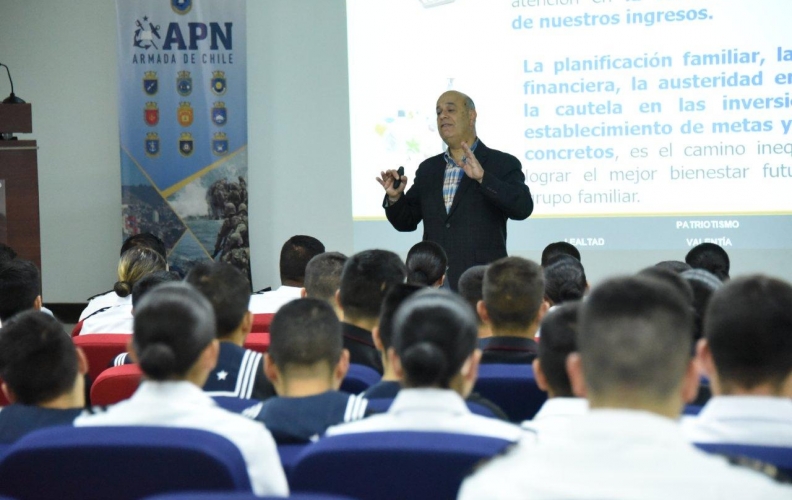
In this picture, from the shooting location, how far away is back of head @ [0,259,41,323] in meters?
3.60

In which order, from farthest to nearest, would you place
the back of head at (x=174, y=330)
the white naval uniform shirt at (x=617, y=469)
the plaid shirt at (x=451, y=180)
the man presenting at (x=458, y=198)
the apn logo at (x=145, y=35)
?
1. the apn logo at (x=145, y=35)
2. the plaid shirt at (x=451, y=180)
3. the man presenting at (x=458, y=198)
4. the back of head at (x=174, y=330)
5. the white naval uniform shirt at (x=617, y=469)

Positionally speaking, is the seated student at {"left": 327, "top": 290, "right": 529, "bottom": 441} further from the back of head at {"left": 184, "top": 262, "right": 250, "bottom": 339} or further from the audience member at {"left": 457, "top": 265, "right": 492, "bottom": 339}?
the audience member at {"left": 457, "top": 265, "right": 492, "bottom": 339}

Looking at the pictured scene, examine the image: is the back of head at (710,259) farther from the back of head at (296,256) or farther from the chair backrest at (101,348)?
the chair backrest at (101,348)

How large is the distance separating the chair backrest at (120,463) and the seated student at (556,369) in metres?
0.68

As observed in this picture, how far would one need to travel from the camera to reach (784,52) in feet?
20.8

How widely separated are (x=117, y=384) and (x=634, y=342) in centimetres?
177

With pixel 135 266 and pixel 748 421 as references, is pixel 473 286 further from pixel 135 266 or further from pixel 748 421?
pixel 748 421

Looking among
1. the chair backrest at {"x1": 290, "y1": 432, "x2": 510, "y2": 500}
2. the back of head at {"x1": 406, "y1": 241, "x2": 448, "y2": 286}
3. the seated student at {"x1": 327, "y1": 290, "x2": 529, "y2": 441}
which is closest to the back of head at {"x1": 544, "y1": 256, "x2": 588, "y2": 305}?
the back of head at {"x1": 406, "y1": 241, "x2": 448, "y2": 286}

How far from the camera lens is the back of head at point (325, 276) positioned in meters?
3.70

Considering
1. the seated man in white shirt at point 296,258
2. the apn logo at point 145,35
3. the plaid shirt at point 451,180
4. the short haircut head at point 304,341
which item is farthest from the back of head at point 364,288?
the apn logo at point 145,35

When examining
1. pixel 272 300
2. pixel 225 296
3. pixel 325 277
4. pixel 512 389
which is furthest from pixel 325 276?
pixel 512 389

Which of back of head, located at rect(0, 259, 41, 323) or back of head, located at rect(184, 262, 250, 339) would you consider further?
back of head, located at rect(0, 259, 41, 323)

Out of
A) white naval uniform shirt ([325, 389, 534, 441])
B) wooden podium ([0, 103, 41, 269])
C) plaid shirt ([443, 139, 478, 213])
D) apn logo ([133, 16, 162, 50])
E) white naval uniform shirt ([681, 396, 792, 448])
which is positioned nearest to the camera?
white naval uniform shirt ([681, 396, 792, 448])

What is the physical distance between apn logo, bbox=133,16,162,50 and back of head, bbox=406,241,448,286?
152 inches
